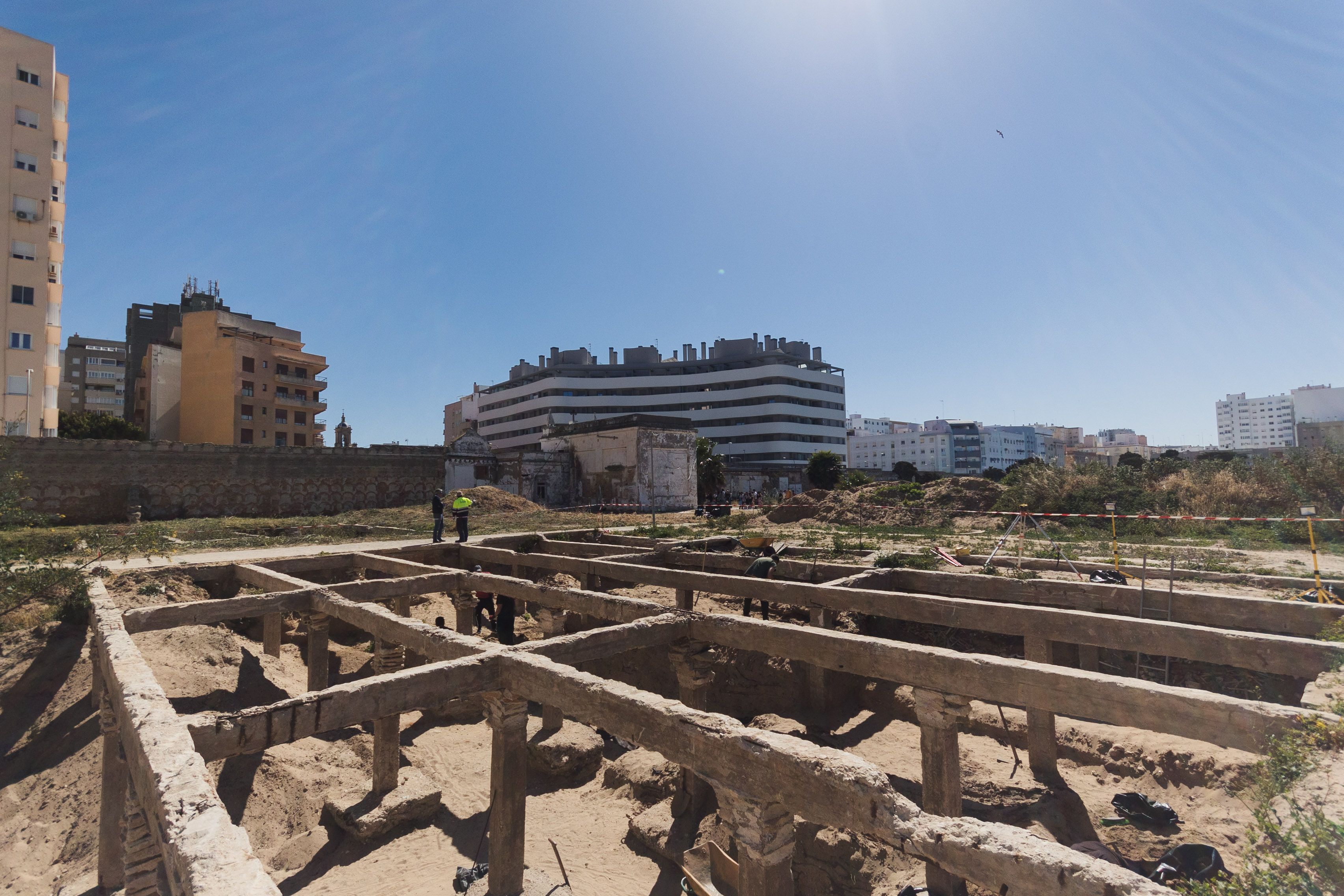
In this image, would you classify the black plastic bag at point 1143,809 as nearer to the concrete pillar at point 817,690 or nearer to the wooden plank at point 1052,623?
the wooden plank at point 1052,623

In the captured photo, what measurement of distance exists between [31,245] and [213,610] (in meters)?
32.3

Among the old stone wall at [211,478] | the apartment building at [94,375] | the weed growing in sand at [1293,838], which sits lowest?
the weed growing in sand at [1293,838]

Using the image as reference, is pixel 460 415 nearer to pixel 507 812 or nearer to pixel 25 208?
pixel 25 208

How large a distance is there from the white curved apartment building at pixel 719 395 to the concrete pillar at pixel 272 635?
61397 millimetres

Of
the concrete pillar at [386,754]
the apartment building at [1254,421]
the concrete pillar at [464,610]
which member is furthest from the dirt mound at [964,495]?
the apartment building at [1254,421]

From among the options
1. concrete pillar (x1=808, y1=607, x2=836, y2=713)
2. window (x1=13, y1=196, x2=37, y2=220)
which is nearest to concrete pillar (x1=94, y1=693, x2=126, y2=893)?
concrete pillar (x1=808, y1=607, x2=836, y2=713)

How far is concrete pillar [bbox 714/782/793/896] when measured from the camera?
4.40 meters

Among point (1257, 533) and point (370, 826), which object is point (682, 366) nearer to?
point (1257, 533)

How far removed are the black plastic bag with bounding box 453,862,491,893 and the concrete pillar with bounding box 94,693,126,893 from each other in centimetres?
343

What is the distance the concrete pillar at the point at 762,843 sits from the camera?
440cm

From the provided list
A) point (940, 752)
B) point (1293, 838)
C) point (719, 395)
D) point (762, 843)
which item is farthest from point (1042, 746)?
point (719, 395)

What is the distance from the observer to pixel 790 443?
74.6 m

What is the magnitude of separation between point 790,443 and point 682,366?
58.3 ft

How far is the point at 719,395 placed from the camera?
77250mm
